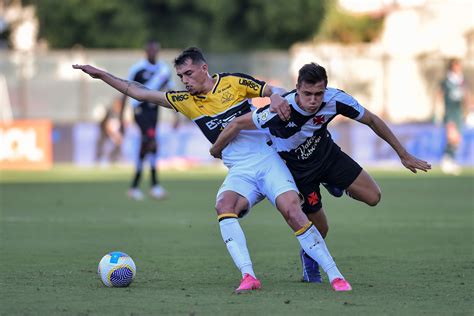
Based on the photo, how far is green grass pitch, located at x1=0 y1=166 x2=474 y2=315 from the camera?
298 inches

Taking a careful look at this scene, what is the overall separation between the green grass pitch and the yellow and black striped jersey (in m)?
1.26

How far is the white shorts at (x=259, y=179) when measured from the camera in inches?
343

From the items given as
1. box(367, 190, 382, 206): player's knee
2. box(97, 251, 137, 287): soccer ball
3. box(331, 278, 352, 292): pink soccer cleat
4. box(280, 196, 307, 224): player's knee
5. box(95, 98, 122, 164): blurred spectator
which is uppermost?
box(95, 98, 122, 164): blurred spectator

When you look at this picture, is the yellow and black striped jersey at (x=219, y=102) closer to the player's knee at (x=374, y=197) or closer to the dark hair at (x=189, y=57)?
Answer: the dark hair at (x=189, y=57)

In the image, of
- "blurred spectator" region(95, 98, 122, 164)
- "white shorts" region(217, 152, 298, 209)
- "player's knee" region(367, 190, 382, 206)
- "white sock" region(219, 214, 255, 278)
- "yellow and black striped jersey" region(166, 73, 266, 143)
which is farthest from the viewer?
"blurred spectator" region(95, 98, 122, 164)

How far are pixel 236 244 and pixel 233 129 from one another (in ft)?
2.86

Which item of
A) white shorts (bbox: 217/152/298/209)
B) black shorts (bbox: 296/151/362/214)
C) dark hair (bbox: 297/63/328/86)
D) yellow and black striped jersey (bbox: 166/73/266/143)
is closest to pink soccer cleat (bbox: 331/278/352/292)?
white shorts (bbox: 217/152/298/209)

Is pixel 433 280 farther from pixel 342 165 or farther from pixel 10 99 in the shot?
pixel 10 99

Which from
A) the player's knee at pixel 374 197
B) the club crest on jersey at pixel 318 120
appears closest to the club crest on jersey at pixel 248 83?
the club crest on jersey at pixel 318 120

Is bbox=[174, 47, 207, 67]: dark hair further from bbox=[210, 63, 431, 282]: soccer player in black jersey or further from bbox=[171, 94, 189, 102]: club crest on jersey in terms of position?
bbox=[210, 63, 431, 282]: soccer player in black jersey

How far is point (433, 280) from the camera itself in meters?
8.88

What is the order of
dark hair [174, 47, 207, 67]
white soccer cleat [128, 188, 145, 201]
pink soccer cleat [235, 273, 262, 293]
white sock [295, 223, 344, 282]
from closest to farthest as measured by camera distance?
pink soccer cleat [235, 273, 262, 293], white sock [295, 223, 344, 282], dark hair [174, 47, 207, 67], white soccer cleat [128, 188, 145, 201]

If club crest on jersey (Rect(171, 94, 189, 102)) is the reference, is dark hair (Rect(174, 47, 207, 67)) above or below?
above

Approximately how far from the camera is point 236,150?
9031mm
